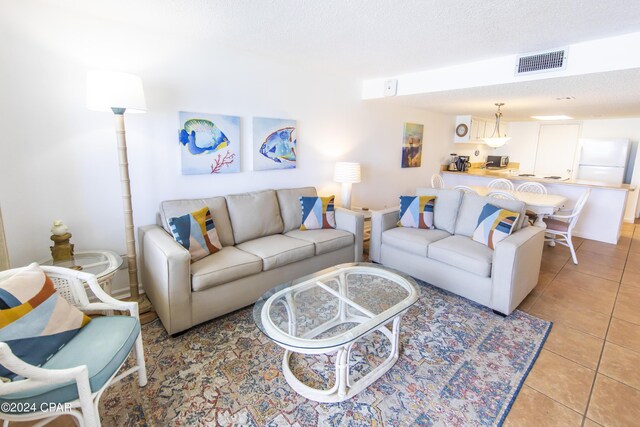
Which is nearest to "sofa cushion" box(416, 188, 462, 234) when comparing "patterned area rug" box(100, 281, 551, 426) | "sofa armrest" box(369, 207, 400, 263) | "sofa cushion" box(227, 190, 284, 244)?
"sofa armrest" box(369, 207, 400, 263)

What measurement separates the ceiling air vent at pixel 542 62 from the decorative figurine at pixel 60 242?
396cm

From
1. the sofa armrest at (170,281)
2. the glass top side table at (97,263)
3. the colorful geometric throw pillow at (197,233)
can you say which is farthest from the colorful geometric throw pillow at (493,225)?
the glass top side table at (97,263)

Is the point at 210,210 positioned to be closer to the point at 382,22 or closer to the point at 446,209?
the point at 382,22

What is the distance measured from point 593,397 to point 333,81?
3729 millimetres

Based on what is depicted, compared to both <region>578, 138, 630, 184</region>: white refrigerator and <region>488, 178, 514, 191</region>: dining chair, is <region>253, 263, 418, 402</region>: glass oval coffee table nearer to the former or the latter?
<region>488, 178, 514, 191</region>: dining chair

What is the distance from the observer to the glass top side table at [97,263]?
2.13 m

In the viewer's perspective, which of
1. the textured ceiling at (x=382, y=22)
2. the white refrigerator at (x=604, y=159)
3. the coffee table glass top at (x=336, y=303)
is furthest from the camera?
the white refrigerator at (x=604, y=159)

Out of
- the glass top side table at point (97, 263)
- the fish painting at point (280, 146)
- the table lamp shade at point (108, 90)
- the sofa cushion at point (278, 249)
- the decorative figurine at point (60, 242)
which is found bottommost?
the sofa cushion at point (278, 249)

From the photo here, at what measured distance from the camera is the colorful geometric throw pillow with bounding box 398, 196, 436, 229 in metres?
3.49

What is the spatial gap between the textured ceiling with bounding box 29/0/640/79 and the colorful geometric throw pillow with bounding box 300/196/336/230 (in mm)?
1477

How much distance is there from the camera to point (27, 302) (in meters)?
1.40

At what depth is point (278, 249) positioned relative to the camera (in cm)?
279

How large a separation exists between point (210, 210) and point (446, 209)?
2426 mm

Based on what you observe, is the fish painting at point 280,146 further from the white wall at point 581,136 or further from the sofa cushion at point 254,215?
the white wall at point 581,136
